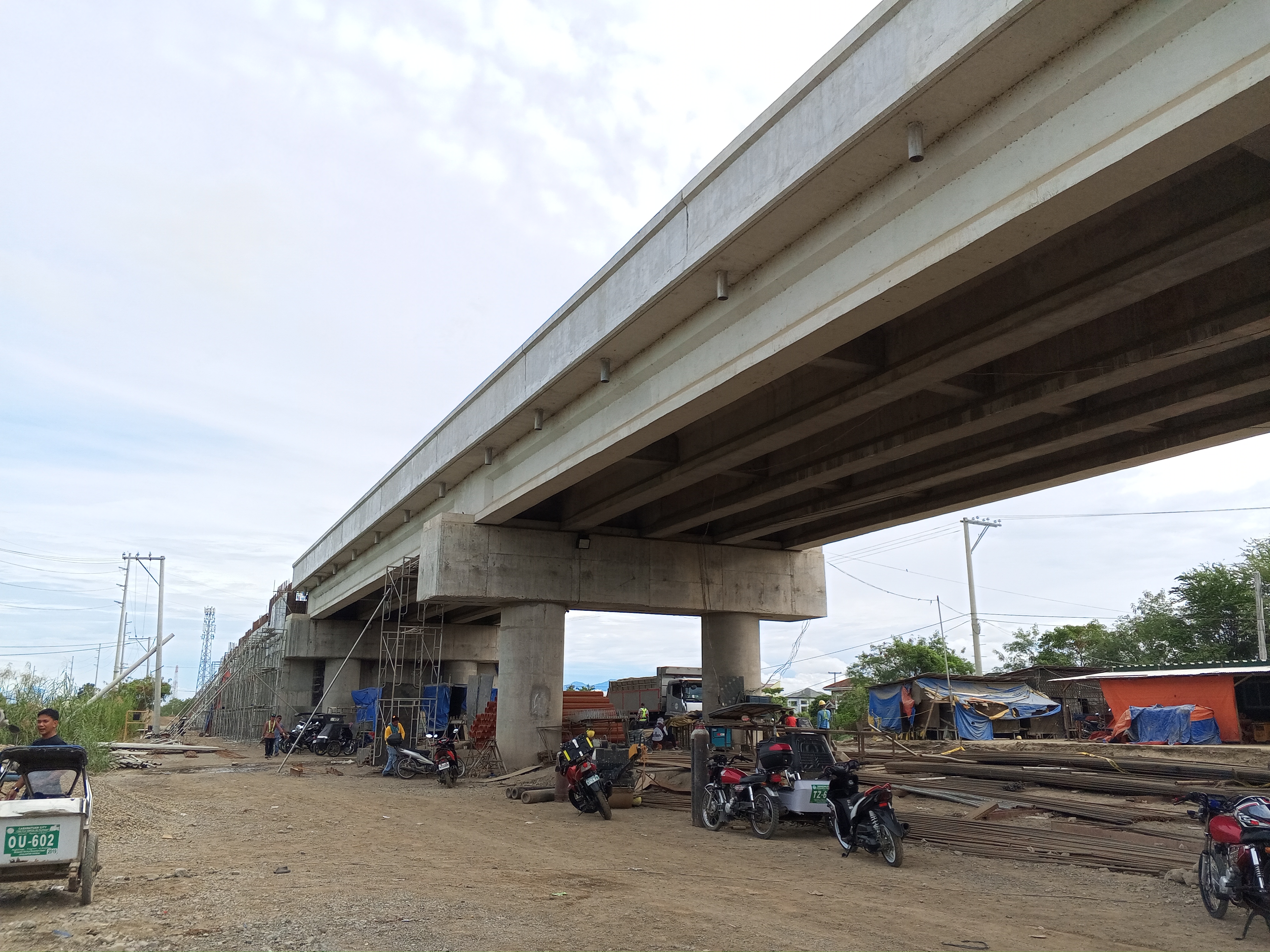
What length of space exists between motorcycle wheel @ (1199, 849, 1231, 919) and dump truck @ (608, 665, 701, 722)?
31.2 meters

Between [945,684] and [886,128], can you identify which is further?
[945,684]

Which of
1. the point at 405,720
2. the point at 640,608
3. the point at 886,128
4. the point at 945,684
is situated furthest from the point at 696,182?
the point at 405,720

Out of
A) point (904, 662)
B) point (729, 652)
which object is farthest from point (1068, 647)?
point (729, 652)

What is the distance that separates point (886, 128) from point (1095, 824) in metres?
9.13

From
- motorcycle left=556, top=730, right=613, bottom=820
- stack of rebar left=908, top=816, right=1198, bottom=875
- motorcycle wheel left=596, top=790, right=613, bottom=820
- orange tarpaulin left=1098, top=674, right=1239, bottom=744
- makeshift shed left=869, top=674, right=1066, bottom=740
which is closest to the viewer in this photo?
stack of rebar left=908, top=816, right=1198, bottom=875

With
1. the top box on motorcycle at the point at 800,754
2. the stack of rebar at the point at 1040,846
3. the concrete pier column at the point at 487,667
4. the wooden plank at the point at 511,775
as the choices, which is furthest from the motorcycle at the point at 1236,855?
the concrete pier column at the point at 487,667

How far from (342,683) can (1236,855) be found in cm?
4348

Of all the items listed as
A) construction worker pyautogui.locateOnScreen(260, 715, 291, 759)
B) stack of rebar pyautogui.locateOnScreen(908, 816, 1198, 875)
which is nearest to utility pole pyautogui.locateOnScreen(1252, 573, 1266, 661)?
stack of rebar pyautogui.locateOnScreen(908, 816, 1198, 875)

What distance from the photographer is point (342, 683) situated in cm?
4538

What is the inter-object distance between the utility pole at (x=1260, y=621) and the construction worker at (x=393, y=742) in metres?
32.6

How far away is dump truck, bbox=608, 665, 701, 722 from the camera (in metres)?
40.2

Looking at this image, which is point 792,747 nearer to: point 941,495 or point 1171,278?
point 1171,278

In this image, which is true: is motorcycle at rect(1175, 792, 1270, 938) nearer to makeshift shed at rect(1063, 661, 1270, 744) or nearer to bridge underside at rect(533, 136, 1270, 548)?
bridge underside at rect(533, 136, 1270, 548)

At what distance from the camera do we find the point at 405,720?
33781 mm
